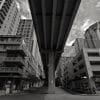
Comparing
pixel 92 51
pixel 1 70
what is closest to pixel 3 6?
pixel 1 70

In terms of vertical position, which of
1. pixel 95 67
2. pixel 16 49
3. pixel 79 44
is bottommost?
pixel 95 67

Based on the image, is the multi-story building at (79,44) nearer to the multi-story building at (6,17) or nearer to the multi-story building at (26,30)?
the multi-story building at (26,30)

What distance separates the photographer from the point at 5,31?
65.4 meters

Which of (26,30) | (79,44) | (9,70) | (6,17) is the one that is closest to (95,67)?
(9,70)

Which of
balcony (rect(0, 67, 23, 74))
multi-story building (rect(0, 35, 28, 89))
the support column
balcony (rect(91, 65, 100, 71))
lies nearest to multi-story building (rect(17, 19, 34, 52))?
multi-story building (rect(0, 35, 28, 89))

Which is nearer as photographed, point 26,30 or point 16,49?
point 16,49

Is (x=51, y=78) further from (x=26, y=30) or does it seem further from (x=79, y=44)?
(x=26, y=30)

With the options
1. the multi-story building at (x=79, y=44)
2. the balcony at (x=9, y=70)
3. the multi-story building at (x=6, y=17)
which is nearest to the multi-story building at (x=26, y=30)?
the multi-story building at (x=6, y=17)

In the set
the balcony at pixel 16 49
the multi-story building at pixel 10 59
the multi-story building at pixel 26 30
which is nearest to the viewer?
the multi-story building at pixel 10 59

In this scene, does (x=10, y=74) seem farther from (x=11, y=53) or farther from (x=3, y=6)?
(x=3, y=6)

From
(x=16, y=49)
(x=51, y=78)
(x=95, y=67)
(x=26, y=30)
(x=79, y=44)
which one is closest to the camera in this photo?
(x=51, y=78)

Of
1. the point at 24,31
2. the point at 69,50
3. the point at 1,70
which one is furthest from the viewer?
the point at 69,50

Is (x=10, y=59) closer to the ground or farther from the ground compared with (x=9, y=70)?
farther from the ground

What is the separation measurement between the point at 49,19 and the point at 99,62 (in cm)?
2917
